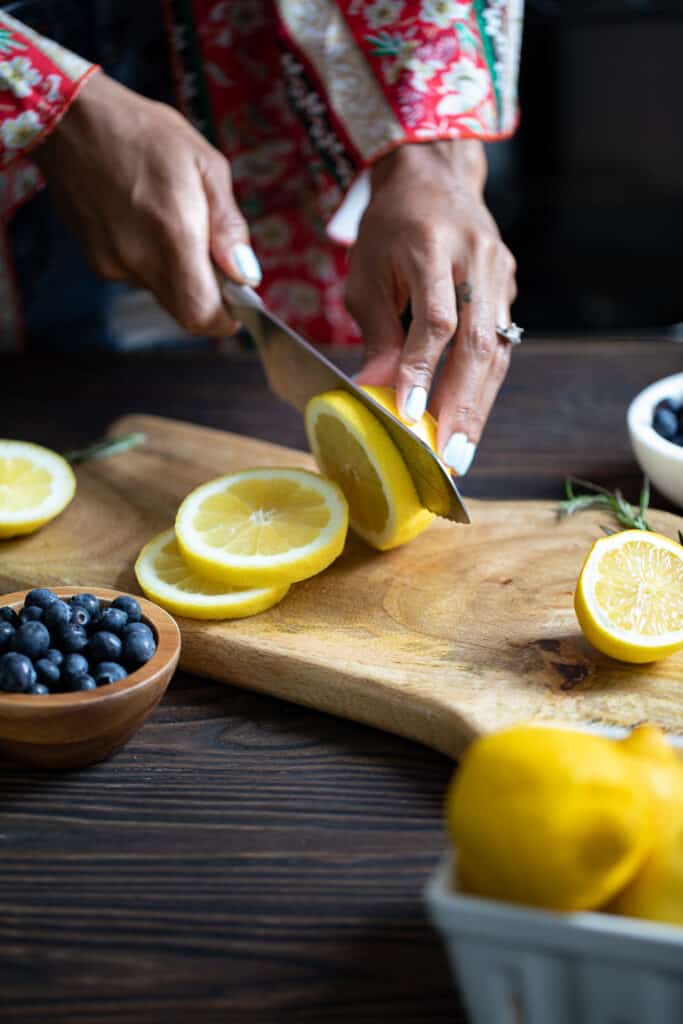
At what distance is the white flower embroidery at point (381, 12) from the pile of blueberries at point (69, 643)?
1186 millimetres

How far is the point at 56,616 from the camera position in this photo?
1.17 m

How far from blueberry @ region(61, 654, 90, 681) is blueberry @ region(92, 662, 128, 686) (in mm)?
14

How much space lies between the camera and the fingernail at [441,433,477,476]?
5.09ft

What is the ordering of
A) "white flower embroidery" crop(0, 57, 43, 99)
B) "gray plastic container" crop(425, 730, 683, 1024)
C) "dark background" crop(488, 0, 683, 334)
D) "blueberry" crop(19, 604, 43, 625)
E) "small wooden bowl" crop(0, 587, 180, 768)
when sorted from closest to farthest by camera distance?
"gray plastic container" crop(425, 730, 683, 1024) < "small wooden bowl" crop(0, 587, 180, 768) < "blueberry" crop(19, 604, 43, 625) < "white flower embroidery" crop(0, 57, 43, 99) < "dark background" crop(488, 0, 683, 334)

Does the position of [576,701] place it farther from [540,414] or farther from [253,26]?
[253,26]

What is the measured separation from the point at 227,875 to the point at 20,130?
4.07ft

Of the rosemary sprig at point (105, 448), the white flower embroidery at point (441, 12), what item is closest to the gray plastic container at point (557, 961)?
the rosemary sprig at point (105, 448)

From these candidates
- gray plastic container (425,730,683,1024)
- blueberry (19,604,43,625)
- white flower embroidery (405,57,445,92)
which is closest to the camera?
gray plastic container (425,730,683,1024)

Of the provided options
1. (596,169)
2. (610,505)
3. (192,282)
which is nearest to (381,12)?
(192,282)

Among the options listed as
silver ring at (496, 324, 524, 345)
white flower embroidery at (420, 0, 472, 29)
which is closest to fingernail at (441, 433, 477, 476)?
silver ring at (496, 324, 524, 345)

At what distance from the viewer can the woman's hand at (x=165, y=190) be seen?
174cm

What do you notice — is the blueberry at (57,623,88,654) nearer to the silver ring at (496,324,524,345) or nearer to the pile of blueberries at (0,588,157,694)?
the pile of blueberries at (0,588,157,694)

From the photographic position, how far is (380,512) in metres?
1.50

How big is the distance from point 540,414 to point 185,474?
2.39 ft
